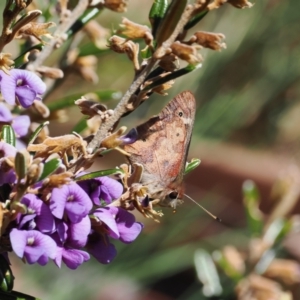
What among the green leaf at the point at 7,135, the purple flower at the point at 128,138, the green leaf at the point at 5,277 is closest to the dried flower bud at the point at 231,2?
the purple flower at the point at 128,138

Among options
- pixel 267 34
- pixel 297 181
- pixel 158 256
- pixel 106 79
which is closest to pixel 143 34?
pixel 297 181

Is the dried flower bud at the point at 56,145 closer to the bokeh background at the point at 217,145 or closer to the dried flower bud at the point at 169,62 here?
the dried flower bud at the point at 169,62

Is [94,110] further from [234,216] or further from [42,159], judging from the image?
[234,216]

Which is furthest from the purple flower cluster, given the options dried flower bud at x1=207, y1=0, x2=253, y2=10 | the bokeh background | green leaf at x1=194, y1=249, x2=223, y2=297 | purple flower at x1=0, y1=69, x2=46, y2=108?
the bokeh background

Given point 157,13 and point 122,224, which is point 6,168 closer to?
point 122,224

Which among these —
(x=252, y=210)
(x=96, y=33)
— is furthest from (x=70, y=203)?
(x=252, y=210)

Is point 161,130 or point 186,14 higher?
point 186,14

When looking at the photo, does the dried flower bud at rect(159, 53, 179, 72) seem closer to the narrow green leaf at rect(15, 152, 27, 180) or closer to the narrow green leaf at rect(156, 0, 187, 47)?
the narrow green leaf at rect(156, 0, 187, 47)
